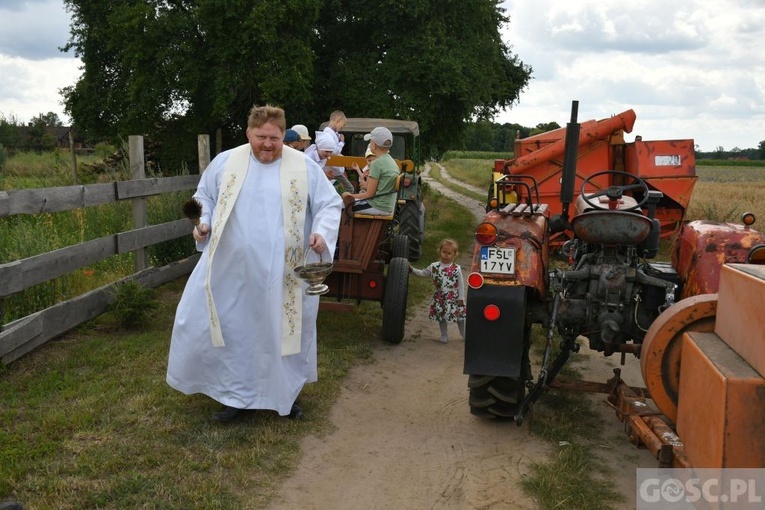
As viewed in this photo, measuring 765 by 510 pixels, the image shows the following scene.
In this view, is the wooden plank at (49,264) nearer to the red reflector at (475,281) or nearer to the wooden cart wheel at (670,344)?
the red reflector at (475,281)

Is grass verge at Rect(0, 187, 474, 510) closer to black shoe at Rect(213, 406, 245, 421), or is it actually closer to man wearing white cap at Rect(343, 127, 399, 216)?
black shoe at Rect(213, 406, 245, 421)

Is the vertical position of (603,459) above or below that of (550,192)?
below

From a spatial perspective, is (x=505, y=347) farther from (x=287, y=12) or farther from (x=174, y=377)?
(x=287, y=12)

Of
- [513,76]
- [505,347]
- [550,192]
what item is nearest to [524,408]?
[505,347]

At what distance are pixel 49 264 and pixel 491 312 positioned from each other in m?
3.71

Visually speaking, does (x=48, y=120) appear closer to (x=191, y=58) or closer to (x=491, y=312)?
(x=191, y=58)

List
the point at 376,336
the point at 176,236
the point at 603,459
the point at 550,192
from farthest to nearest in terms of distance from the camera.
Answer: the point at 550,192 → the point at 176,236 → the point at 376,336 → the point at 603,459

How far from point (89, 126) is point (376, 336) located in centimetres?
1440

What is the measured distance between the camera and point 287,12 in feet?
54.4

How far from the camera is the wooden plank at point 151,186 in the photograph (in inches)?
302

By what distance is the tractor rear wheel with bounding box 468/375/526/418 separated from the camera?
4.69m

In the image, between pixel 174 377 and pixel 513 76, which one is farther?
pixel 513 76

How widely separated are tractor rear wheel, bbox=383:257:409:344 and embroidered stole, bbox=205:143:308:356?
2051 mm

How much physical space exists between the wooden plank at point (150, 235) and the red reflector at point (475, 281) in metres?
4.21
